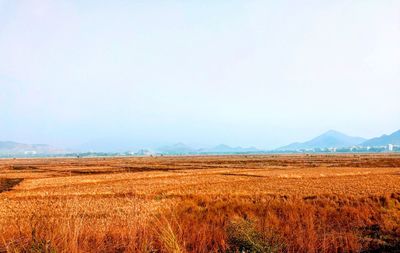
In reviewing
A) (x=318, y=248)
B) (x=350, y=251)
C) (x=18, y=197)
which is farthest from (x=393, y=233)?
(x=18, y=197)

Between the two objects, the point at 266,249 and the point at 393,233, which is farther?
the point at 393,233

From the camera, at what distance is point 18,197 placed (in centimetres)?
3194

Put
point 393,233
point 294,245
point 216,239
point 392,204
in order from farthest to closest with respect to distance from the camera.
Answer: point 392,204, point 393,233, point 216,239, point 294,245

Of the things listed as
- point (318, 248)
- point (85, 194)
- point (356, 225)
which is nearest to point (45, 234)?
point (318, 248)

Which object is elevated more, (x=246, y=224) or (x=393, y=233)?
(x=246, y=224)

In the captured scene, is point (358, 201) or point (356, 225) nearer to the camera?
point (356, 225)

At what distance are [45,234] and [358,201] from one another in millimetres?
20046

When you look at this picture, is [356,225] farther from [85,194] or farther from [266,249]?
[85,194]

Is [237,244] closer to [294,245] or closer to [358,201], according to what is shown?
[294,245]

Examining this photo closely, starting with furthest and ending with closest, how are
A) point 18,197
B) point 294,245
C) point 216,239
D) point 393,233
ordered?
point 18,197, point 393,233, point 216,239, point 294,245

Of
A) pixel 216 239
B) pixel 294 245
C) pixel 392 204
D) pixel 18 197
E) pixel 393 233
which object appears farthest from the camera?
pixel 18 197

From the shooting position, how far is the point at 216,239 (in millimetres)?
7160

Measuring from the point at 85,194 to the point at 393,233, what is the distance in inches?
1038

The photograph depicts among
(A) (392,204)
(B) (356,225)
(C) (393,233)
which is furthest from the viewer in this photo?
(A) (392,204)
